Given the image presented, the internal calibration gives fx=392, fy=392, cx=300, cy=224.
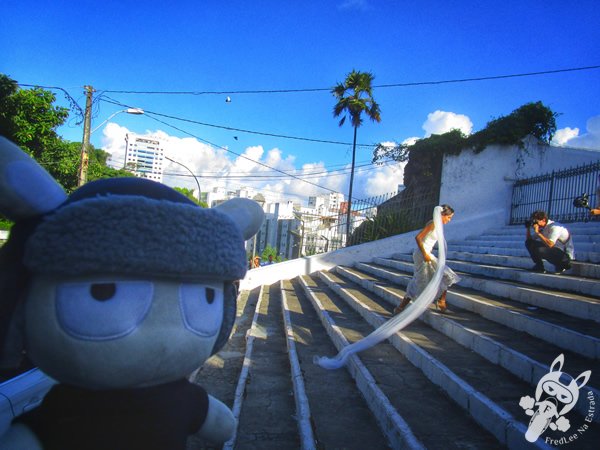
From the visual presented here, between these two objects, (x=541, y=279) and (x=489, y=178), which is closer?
(x=541, y=279)

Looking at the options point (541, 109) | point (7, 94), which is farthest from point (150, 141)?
point (541, 109)

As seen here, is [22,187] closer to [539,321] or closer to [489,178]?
[539,321]

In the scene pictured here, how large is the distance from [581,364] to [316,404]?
205cm

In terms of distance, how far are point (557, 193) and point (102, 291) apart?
11.2m

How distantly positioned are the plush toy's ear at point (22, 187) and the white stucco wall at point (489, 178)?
11327 mm

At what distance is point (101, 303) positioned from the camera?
1.28 meters

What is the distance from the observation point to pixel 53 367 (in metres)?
1.31

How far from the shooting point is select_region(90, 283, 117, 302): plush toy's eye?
1.28 meters

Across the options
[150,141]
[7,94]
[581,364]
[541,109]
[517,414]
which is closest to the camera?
[517,414]

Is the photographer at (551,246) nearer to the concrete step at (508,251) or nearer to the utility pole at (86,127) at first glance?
the concrete step at (508,251)

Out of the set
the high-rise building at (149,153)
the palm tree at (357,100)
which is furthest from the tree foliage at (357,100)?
the high-rise building at (149,153)

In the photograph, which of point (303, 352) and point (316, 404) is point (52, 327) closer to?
point (316, 404)

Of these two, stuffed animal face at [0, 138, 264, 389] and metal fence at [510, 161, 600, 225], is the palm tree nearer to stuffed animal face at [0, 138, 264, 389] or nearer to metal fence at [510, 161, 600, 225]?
metal fence at [510, 161, 600, 225]

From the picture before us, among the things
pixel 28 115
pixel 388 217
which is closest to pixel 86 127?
pixel 28 115
